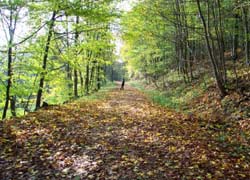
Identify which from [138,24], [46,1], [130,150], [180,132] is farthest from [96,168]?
[138,24]

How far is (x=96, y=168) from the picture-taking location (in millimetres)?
5406

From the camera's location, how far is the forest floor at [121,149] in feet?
17.1

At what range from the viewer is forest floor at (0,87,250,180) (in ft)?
17.1

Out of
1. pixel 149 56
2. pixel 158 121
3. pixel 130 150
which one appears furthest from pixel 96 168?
pixel 149 56

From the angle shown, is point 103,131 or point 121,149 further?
point 103,131

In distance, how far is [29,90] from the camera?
491 inches

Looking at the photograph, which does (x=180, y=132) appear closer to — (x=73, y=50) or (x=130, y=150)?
(x=130, y=150)

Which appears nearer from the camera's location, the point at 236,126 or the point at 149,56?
the point at 236,126

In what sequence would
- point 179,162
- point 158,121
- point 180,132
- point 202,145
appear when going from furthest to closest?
point 158,121, point 180,132, point 202,145, point 179,162

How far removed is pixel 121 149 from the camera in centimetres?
652

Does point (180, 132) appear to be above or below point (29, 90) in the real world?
below

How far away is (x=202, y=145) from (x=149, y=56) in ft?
76.8

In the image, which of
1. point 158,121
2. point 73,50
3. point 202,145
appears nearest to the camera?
point 202,145

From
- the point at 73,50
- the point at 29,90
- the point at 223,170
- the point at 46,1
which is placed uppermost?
the point at 46,1
